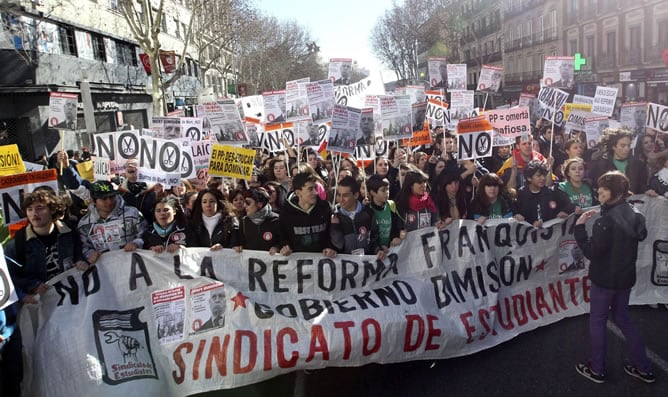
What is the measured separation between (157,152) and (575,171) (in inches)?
186

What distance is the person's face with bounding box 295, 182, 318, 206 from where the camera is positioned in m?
4.81

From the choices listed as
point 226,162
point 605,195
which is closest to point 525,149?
point 605,195

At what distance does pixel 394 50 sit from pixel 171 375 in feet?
199

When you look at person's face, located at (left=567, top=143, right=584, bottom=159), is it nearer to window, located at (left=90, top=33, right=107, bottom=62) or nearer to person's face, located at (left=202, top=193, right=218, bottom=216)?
person's face, located at (left=202, top=193, right=218, bottom=216)

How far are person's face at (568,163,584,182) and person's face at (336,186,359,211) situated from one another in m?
2.54

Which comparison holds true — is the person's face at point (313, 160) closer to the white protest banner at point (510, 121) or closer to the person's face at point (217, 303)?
the white protest banner at point (510, 121)

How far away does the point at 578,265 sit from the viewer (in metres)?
5.47

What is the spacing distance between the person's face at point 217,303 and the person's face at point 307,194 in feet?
3.68

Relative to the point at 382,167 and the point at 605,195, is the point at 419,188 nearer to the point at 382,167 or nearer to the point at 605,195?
the point at 605,195

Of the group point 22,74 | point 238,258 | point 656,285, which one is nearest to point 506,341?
point 656,285

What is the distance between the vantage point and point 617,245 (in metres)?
4.10

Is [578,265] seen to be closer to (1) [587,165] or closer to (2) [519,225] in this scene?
(2) [519,225]

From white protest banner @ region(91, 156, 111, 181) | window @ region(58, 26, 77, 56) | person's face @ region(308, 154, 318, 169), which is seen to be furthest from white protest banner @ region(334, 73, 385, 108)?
window @ region(58, 26, 77, 56)

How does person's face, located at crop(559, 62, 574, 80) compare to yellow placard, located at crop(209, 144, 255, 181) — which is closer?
yellow placard, located at crop(209, 144, 255, 181)
